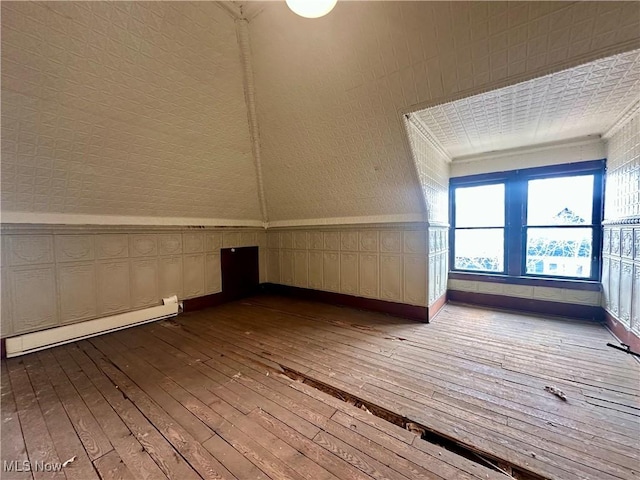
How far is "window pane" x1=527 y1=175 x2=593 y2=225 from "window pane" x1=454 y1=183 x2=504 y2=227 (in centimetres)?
40

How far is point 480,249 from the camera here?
14.6 feet

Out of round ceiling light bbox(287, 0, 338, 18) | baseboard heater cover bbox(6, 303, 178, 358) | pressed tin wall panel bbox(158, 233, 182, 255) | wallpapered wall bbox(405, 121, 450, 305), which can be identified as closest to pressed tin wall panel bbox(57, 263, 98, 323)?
baseboard heater cover bbox(6, 303, 178, 358)

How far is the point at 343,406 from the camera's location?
74.0 inches

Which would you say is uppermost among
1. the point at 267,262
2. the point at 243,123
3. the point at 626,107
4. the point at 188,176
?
the point at 243,123

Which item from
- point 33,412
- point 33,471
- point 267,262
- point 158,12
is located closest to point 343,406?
point 33,471

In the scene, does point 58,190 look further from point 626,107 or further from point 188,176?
point 626,107

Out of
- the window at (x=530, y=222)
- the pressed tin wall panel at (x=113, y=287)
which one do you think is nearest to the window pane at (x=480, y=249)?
the window at (x=530, y=222)

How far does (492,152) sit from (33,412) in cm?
609

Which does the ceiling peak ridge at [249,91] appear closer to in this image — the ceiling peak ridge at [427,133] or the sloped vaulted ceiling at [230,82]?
the sloped vaulted ceiling at [230,82]

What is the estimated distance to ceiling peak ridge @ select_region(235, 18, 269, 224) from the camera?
255 centimetres

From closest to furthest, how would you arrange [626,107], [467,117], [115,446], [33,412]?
[115,446] < [33,412] < [626,107] < [467,117]

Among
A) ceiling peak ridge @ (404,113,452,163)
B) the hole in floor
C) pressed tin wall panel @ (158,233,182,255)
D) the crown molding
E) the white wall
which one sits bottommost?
the hole in floor

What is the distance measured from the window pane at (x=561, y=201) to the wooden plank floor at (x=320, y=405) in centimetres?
159
